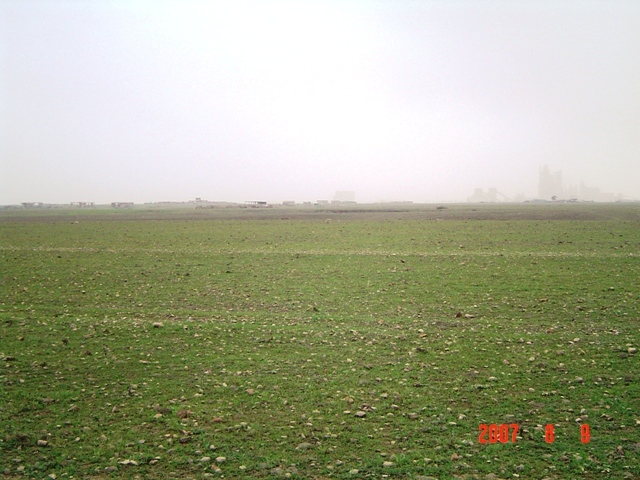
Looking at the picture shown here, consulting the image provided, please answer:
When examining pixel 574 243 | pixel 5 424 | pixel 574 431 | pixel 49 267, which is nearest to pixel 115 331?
pixel 5 424

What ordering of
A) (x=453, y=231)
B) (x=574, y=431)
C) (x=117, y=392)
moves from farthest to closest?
(x=453, y=231)
(x=117, y=392)
(x=574, y=431)

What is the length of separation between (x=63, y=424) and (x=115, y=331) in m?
5.33

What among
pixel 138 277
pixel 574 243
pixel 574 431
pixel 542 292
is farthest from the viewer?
pixel 574 243

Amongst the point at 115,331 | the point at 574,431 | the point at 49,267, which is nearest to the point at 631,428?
the point at 574,431

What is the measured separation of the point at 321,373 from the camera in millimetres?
10492

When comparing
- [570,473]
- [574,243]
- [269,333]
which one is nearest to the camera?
[570,473]

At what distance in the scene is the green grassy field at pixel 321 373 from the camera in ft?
24.0

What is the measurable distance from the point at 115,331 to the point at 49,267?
1290 cm

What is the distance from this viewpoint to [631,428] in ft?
26.0

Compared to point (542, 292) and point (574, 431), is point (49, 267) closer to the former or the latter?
point (542, 292)

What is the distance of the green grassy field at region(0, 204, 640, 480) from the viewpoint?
730 centimetres

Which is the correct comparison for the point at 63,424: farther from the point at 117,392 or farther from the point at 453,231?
the point at 453,231

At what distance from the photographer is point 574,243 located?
102ft

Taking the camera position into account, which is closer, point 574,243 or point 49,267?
point 49,267
